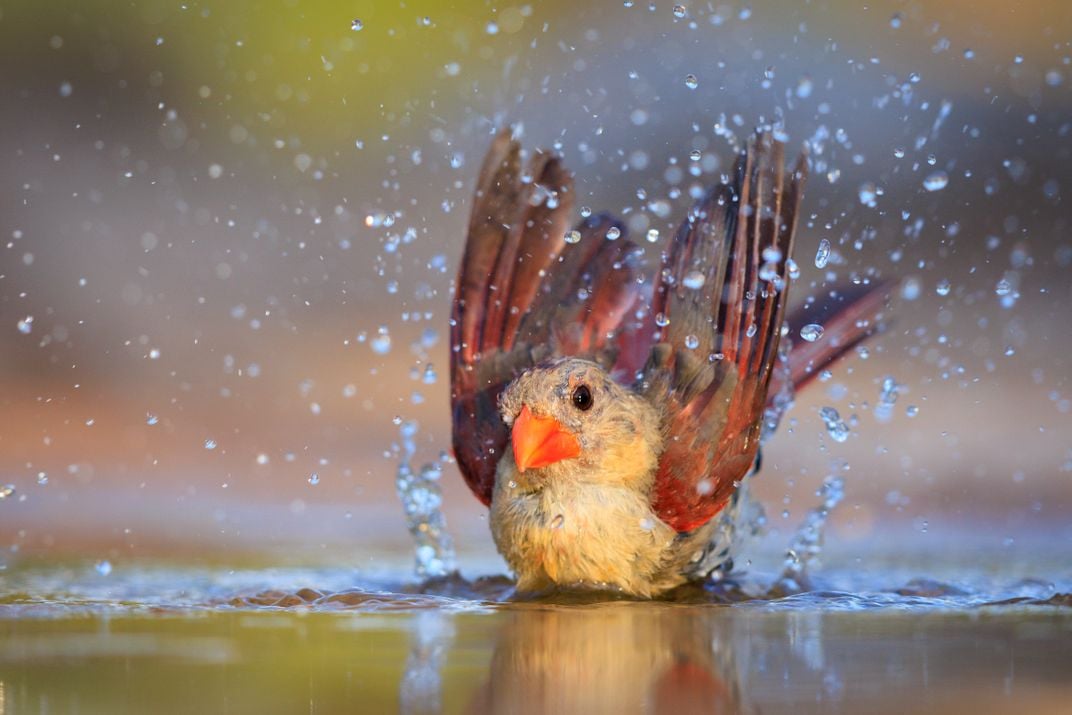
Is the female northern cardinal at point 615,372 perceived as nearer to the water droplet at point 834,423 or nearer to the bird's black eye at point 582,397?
the bird's black eye at point 582,397

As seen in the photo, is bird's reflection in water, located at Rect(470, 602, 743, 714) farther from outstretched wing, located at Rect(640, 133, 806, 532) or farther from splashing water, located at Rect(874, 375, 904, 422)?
splashing water, located at Rect(874, 375, 904, 422)

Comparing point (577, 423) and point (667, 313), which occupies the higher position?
point (667, 313)

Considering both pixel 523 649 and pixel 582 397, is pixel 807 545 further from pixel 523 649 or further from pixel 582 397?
pixel 523 649

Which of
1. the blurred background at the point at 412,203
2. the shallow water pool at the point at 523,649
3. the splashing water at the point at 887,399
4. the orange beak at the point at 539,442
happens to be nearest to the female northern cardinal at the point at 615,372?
the orange beak at the point at 539,442

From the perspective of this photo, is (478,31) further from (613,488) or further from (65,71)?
(613,488)

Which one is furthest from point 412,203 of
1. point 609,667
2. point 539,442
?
point 609,667

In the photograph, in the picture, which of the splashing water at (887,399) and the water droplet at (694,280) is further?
the splashing water at (887,399)
